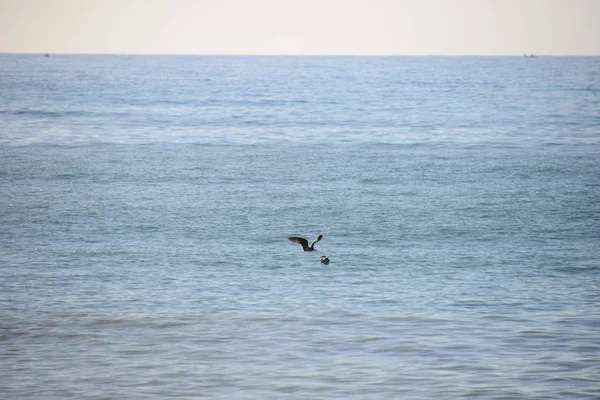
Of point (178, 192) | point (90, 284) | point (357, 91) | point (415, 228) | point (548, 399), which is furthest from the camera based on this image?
point (357, 91)

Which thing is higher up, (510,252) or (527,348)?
(510,252)

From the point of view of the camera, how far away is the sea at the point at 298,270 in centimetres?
1517

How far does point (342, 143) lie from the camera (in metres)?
48.8

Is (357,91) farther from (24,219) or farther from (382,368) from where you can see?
(382,368)

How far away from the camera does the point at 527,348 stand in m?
16.2

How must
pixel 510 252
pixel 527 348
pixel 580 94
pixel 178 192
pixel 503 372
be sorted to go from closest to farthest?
pixel 503 372 < pixel 527 348 < pixel 510 252 < pixel 178 192 < pixel 580 94

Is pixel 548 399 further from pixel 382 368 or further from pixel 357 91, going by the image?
pixel 357 91

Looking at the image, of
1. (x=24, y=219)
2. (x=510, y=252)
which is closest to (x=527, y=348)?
(x=510, y=252)

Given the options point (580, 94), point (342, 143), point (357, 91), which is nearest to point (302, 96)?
point (357, 91)

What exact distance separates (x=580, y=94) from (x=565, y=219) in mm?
67793

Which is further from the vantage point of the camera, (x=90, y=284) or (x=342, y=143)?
(x=342, y=143)

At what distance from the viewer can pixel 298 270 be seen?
2184 cm

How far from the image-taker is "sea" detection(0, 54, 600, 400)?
15172 millimetres

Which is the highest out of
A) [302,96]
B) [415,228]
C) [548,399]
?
[302,96]
